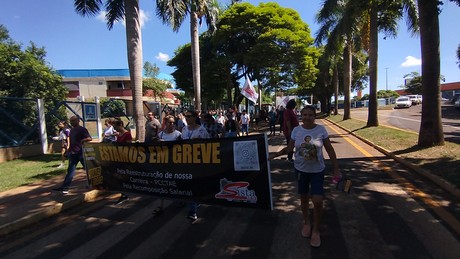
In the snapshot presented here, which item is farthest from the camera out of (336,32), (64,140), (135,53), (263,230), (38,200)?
(336,32)

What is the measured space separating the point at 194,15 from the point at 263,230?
16694 mm

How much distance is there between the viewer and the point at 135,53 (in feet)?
38.3

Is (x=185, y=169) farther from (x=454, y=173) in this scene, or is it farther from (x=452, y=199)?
(x=454, y=173)

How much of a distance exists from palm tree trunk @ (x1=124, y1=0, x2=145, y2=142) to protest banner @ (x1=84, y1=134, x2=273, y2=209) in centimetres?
542

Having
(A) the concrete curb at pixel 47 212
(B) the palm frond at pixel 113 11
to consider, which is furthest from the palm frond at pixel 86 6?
(A) the concrete curb at pixel 47 212

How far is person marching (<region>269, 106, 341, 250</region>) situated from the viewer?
418 cm

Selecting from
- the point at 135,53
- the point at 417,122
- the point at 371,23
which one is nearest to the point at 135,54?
the point at 135,53

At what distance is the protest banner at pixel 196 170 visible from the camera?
4688mm

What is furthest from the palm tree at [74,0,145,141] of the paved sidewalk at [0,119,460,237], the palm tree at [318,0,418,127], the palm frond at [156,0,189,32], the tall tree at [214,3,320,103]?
the tall tree at [214,3,320,103]

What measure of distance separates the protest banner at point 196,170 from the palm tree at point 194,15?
8.93 metres

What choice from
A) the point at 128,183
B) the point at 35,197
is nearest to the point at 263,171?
the point at 128,183

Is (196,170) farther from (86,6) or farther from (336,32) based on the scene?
(336,32)

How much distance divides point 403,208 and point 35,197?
7004 mm

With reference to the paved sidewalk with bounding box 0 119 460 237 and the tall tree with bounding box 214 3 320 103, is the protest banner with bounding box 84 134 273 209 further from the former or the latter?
the tall tree with bounding box 214 3 320 103
